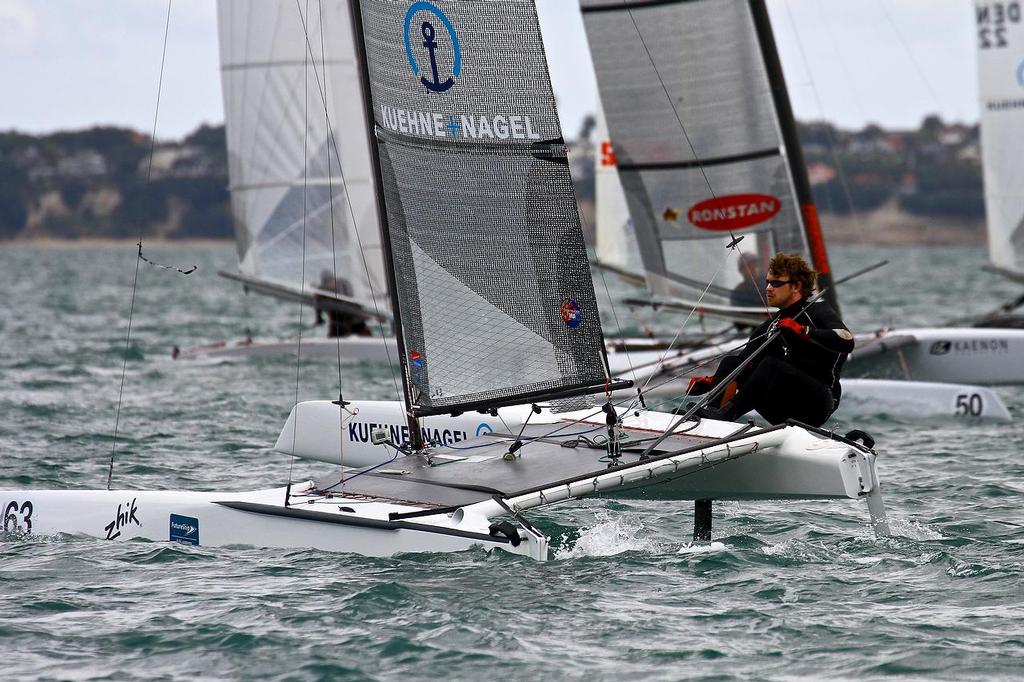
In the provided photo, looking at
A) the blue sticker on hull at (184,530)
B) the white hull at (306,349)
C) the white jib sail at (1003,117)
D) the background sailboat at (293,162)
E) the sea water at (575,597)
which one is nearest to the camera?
the sea water at (575,597)

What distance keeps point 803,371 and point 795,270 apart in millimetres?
423

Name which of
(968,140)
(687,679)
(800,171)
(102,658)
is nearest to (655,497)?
(687,679)

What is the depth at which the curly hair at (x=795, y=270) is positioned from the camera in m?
6.27

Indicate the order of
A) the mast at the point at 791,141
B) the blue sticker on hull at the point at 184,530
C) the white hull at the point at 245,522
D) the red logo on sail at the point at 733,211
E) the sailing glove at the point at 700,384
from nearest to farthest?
the white hull at the point at 245,522 → the blue sticker on hull at the point at 184,530 → the sailing glove at the point at 700,384 → the mast at the point at 791,141 → the red logo on sail at the point at 733,211

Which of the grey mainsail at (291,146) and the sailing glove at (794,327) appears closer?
the sailing glove at (794,327)

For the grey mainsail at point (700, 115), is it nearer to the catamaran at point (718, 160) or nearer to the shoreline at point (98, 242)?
the catamaran at point (718, 160)

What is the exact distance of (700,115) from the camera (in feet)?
36.9

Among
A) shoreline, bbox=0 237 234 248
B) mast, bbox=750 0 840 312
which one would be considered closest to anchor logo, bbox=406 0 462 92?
mast, bbox=750 0 840 312

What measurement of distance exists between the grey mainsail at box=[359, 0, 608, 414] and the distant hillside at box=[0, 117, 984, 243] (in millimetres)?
77158

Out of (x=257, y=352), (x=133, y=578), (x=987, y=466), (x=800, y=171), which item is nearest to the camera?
(x=133, y=578)

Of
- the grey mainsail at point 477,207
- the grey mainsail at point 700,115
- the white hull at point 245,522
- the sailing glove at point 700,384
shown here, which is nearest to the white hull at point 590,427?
the sailing glove at point 700,384

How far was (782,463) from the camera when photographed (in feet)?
19.5

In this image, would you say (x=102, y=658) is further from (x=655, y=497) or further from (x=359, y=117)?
(x=359, y=117)

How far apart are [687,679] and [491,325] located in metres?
2.29
